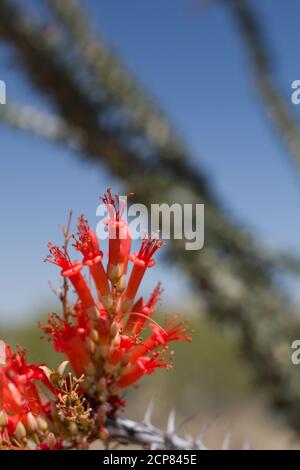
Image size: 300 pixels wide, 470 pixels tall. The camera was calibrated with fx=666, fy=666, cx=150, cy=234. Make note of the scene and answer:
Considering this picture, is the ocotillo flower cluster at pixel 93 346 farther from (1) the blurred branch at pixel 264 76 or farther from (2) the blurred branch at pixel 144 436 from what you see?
(1) the blurred branch at pixel 264 76

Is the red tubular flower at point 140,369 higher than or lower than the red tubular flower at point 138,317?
lower

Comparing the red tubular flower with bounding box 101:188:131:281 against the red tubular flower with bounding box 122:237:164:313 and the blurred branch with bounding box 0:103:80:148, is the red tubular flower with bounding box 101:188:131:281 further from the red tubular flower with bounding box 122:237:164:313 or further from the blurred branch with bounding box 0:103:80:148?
the blurred branch with bounding box 0:103:80:148

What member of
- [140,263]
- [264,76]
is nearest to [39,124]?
[264,76]

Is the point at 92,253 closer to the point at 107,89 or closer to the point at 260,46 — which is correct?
the point at 107,89

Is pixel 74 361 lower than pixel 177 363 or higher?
higher

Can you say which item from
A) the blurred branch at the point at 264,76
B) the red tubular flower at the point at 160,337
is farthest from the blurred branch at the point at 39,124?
the red tubular flower at the point at 160,337

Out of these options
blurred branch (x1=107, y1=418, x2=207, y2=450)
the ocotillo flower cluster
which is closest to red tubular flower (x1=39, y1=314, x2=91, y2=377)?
the ocotillo flower cluster

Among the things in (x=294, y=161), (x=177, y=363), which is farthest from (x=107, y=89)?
(x=177, y=363)
